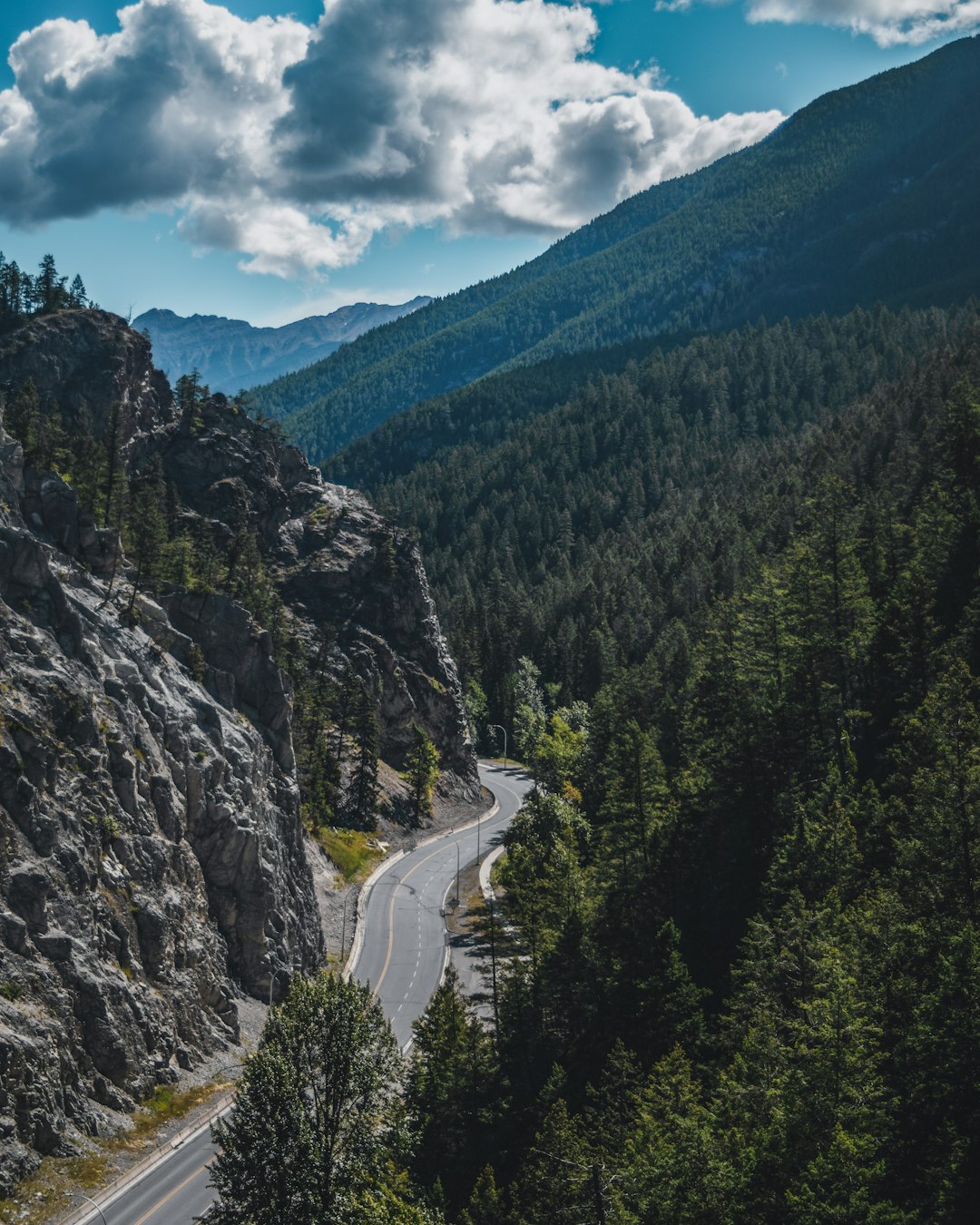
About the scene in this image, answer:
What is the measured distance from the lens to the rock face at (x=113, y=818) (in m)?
46.8

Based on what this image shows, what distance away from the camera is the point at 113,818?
55.9 m

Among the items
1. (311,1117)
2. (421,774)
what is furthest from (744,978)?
(421,774)

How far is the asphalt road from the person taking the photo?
43.1m

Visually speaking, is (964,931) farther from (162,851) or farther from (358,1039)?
(162,851)

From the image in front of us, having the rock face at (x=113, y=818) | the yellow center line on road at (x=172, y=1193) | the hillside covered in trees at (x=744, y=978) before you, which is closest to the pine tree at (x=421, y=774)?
the hillside covered in trees at (x=744, y=978)

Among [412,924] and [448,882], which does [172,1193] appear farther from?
[448,882]

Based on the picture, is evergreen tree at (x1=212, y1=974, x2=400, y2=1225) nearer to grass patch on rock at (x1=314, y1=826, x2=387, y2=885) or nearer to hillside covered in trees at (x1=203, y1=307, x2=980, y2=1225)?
hillside covered in trees at (x1=203, y1=307, x2=980, y2=1225)

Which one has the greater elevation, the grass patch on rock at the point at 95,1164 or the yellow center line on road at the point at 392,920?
the grass patch on rock at the point at 95,1164

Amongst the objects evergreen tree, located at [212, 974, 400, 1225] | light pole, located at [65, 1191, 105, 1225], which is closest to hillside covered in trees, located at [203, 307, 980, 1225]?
evergreen tree, located at [212, 974, 400, 1225]

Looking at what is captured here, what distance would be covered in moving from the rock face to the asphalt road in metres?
4.15

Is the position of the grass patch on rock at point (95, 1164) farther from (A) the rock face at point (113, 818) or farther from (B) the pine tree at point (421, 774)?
(B) the pine tree at point (421, 774)

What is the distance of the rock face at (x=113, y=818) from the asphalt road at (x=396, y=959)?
164 inches

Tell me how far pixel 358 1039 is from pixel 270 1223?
823 centimetres

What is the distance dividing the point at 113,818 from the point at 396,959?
3165 cm
